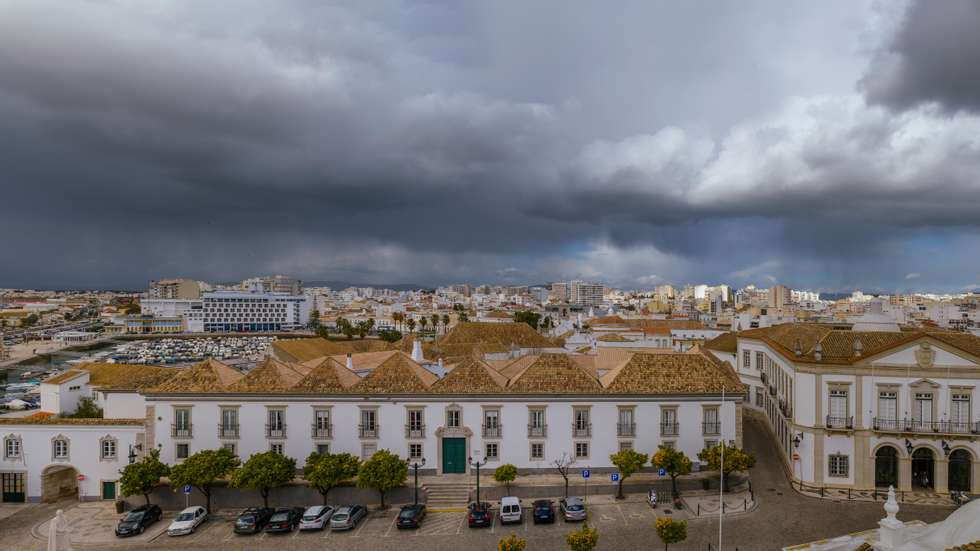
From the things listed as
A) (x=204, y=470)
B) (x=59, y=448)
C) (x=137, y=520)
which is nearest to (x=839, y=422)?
(x=204, y=470)

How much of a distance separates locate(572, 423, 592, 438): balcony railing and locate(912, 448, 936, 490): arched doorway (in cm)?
1420

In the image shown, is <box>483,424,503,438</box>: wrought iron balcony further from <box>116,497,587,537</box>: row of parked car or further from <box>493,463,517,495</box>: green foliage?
<box>116,497,587,537</box>: row of parked car

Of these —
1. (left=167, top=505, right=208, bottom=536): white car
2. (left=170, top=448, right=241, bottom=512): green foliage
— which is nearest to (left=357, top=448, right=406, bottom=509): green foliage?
(left=170, top=448, right=241, bottom=512): green foliage

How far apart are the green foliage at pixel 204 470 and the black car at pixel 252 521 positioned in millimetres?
2407

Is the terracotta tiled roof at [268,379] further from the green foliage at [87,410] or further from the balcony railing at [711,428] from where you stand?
the balcony railing at [711,428]

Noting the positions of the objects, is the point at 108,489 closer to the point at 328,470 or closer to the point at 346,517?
the point at 328,470

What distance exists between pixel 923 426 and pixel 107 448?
36937mm

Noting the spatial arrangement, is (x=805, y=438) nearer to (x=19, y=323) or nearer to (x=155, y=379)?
(x=155, y=379)

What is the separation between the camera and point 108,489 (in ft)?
87.0

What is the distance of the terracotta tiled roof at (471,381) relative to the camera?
26797mm

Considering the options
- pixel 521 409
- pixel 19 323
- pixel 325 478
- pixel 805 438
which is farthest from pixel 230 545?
pixel 19 323

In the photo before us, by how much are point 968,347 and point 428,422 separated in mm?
24420

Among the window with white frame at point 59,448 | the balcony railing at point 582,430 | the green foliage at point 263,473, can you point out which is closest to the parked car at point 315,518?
the green foliage at point 263,473

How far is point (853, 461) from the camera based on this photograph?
1012 inches
